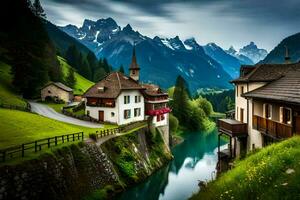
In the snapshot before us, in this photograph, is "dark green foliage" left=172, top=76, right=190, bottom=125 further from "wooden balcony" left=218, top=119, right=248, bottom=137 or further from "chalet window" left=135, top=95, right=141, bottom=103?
"wooden balcony" left=218, top=119, right=248, bottom=137

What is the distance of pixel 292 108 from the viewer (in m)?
27.6

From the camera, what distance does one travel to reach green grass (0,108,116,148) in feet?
122

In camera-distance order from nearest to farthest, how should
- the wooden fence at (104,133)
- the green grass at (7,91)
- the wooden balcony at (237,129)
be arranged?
the wooden balcony at (237,129), the wooden fence at (104,133), the green grass at (7,91)

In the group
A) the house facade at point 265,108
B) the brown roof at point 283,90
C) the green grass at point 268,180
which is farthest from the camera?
the house facade at point 265,108

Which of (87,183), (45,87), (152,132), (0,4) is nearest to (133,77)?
(152,132)

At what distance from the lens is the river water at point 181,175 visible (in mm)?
45875

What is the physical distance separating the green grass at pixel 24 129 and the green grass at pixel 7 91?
1803 centimetres

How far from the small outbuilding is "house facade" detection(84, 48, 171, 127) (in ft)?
75.6

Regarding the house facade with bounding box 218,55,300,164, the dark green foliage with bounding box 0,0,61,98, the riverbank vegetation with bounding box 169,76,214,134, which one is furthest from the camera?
the riverbank vegetation with bounding box 169,76,214,134

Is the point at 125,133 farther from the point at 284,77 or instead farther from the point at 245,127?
the point at 284,77

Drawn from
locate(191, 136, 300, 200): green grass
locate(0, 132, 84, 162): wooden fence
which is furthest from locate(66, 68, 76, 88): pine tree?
locate(191, 136, 300, 200): green grass

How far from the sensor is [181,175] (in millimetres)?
59281

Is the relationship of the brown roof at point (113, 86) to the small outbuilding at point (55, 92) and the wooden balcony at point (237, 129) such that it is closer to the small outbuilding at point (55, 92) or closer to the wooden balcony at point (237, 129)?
the small outbuilding at point (55, 92)

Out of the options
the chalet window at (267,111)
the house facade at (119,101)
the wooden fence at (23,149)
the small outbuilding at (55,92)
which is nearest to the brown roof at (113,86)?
the house facade at (119,101)
